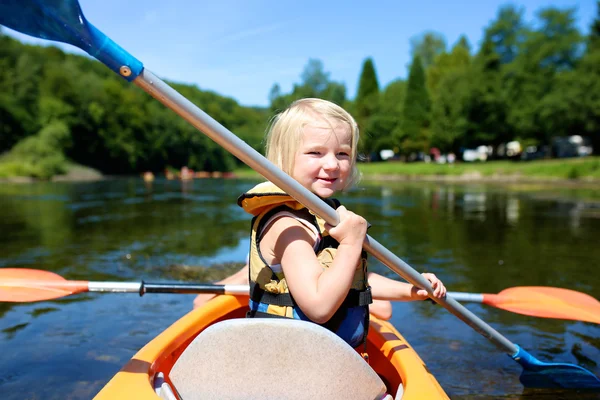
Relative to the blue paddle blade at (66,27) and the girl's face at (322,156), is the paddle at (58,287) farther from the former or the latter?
the blue paddle blade at (66,27)

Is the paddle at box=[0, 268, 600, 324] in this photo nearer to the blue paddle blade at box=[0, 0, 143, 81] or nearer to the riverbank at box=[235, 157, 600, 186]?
the blue paddle blade at box=[0, 0, 143, 81]

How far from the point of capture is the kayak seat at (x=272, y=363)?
5.74 ft

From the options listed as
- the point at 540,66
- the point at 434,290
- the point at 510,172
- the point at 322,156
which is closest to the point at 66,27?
the point at 322,156

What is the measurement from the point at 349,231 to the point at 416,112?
50.5 meters

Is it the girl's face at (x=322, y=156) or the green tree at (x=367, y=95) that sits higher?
the green tree at (x=367, y=95)

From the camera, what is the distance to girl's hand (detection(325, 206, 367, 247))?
6.20 ft

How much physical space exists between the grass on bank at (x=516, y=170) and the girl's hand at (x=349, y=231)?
92.3 feet

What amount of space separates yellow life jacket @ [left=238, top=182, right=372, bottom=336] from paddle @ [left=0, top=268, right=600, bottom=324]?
1.19m

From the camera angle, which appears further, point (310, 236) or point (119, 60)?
point (310, 236)

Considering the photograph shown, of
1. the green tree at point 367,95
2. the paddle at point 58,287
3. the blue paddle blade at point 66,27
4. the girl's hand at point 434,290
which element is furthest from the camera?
the green tree at point 367,95

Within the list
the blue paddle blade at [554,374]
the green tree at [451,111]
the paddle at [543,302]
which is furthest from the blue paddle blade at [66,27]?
the green tree at [451,111]

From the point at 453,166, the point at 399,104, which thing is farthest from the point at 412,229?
the point at 399,104

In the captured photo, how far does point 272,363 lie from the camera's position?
179cm

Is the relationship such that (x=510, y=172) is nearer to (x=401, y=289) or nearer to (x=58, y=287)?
(x=401, y=289)
